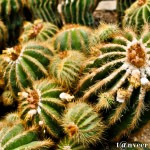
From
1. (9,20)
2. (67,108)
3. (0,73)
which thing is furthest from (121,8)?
(67,108)

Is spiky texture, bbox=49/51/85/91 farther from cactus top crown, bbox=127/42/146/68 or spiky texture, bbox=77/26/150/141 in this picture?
cactus top crown, bbox=127/42/146/68

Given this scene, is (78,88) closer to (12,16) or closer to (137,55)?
(137,55)

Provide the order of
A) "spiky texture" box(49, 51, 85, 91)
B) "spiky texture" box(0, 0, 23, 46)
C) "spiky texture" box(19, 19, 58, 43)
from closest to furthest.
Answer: "spiky texture" box(49, 51, 85, 91), "spiky texture" box(19, 19, 58, 43), "spiky texture" box(0, 0, 23, 46)

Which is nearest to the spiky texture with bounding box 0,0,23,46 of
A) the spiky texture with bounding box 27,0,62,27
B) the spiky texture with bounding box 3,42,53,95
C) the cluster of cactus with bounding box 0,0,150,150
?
the spiky texture with bounding box 27,0,62,27

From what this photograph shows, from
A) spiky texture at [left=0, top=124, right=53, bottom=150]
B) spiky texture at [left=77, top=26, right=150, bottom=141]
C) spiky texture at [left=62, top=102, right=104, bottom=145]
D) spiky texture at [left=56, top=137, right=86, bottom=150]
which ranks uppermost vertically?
spiky texture at [left=77, top=26, right=150, bottom=141]

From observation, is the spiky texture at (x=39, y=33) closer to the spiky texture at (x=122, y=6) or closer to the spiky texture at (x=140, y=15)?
the spiky texture at (x=140, y=15)

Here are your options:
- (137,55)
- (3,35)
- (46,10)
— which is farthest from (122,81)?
(46,10)

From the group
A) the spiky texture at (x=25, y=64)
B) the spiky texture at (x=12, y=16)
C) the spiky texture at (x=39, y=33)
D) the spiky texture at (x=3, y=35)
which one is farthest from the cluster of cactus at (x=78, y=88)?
the spiky texture at (x=12, y=16)
